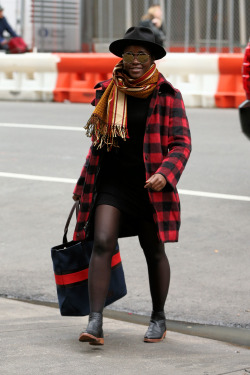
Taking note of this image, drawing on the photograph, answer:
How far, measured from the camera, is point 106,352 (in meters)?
4.90

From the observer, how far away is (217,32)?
21.5 m

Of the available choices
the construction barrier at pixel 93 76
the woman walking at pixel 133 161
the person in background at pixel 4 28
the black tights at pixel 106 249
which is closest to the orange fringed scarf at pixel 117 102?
the woman walking at pixel 133 161

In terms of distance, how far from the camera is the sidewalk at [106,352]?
454 cm

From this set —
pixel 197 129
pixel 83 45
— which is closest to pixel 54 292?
pixel 197 129

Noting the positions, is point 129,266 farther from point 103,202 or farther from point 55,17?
point 55,17

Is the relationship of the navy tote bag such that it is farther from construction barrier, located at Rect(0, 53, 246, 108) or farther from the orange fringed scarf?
construction barrier, located at Rect(0, 53, 246, 108)

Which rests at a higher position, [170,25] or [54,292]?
[170,25]

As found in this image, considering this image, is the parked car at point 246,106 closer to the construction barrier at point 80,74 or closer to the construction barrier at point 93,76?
the construction barrier at point 93,76

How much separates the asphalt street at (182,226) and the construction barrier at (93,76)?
2.11 m

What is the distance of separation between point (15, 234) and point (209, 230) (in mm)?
1693

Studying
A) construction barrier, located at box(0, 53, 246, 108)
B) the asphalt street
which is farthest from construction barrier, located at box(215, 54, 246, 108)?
the asphalt street

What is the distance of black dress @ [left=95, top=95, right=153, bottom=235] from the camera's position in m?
5.11

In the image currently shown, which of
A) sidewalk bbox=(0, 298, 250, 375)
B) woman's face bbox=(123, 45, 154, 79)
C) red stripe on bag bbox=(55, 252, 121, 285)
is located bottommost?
sidewalk bbox=(0, 298, 250, 375)

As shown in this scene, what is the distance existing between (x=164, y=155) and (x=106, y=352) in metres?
1.13
